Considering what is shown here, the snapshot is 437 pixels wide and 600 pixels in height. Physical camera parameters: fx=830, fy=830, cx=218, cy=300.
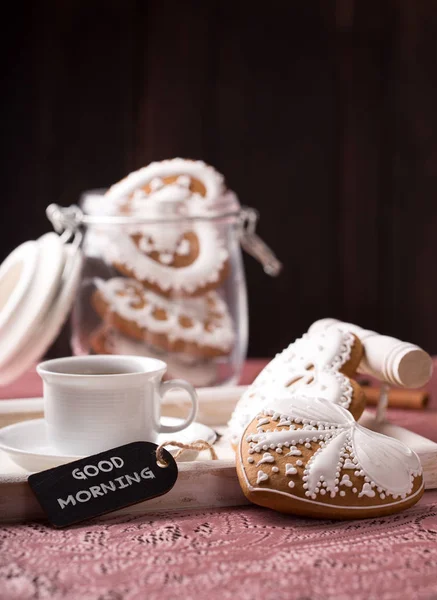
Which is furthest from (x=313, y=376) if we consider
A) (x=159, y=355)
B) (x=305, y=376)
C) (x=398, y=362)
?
(x=159, y=355)

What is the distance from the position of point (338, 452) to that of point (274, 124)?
1.82 meters

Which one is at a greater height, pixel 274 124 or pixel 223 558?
pixel 274 124

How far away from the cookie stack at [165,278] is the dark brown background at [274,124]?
1.11 m

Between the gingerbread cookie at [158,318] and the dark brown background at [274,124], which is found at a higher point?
the dark brown background at [274,124]

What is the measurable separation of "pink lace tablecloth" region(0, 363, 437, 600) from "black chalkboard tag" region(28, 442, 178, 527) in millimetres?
17

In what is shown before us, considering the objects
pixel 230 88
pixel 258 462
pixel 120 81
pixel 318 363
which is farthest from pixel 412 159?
pixel 258 462

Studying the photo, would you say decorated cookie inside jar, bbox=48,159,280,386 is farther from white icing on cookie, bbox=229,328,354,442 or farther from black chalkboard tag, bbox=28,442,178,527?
black chalkboard tag, bbox=28,442,178,527

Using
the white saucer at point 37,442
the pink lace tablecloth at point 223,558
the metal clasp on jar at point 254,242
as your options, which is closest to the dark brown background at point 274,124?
the metal clasp on jar at point 254,242

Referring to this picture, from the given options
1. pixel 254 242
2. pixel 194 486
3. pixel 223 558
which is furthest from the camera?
pixel 254 242

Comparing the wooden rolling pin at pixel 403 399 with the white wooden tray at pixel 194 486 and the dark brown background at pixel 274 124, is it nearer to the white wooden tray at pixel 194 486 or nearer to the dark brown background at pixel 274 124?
the white wooden tray at pixel 194 486

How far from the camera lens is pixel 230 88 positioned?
241 cm

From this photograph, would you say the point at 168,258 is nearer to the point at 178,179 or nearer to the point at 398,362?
the point at 178,179

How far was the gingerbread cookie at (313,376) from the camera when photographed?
85 centimetres

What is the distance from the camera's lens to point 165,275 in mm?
1278
